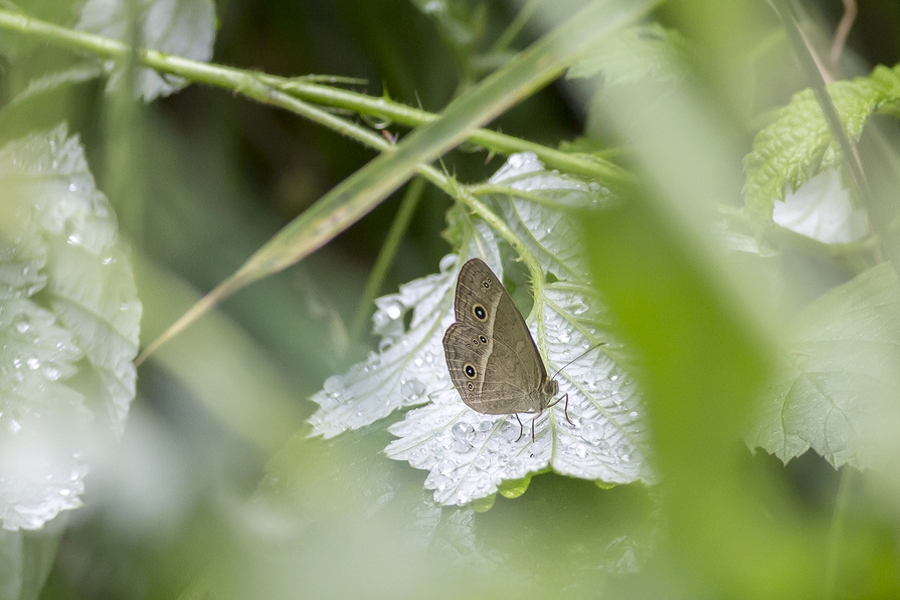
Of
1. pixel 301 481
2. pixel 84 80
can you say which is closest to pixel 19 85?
pixel 84 80

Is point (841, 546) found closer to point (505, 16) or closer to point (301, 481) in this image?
point (301, 481)

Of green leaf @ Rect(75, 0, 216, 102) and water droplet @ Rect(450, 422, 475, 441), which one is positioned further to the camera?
green leaf @ Rect(75, 0, 216, 102)

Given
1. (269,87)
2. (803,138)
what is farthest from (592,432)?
(269,87)

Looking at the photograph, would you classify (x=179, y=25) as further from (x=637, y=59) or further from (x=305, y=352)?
(x=637, y=59)

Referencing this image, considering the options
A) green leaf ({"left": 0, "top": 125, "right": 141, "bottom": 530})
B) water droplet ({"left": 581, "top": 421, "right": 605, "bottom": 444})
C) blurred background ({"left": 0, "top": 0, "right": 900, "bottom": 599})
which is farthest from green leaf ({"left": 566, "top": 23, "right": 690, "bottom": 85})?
green leaf ({"left": 0, "top": 125, "right": 141, "bottom": 530})

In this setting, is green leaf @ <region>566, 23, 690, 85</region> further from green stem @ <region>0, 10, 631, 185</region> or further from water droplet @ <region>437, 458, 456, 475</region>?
water droplet @ <region>437, 458, 456, 475</region>

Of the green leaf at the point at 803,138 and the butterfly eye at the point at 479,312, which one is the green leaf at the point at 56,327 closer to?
the butterfly eye at the point at 479,312

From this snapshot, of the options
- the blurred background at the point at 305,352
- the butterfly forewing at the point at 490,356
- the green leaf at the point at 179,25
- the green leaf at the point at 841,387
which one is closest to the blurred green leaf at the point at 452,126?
the blurred background at the point at 305,352
